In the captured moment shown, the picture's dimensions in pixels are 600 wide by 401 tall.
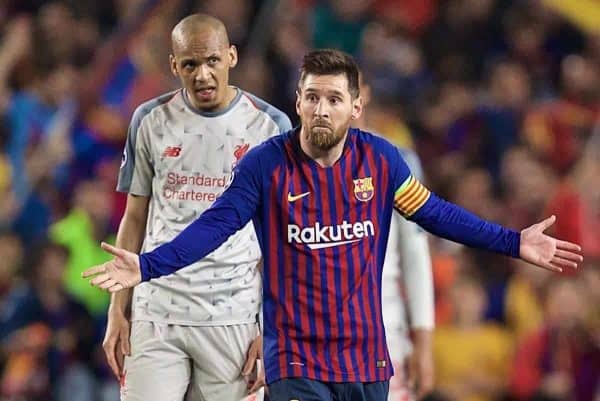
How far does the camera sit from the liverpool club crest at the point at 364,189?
200 inches

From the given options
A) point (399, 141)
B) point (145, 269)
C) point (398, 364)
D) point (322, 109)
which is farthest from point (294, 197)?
point (399, 141)

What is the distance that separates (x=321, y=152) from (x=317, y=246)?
32 cm

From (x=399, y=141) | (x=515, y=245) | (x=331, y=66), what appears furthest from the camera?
(x=399, y=141)

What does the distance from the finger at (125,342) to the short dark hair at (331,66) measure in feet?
4.28

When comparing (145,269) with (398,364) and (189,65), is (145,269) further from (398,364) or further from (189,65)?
(398,364)

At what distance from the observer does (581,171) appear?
380 inches

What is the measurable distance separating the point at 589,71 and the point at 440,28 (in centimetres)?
123

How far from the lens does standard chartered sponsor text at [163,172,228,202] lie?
5.62 m

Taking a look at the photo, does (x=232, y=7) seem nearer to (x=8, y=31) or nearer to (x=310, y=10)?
(x=310, y=10)

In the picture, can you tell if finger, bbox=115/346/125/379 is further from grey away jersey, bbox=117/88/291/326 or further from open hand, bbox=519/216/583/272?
open hand, bbox=519/216/583/272

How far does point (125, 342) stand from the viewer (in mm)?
5723

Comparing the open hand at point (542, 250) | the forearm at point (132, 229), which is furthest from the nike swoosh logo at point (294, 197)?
the forearm at point (132, 229)

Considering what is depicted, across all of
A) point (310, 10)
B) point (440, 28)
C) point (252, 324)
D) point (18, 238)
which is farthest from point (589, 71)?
point (252, 324)

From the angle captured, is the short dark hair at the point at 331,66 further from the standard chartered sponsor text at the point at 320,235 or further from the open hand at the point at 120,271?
the open hand at the point at 120,271
